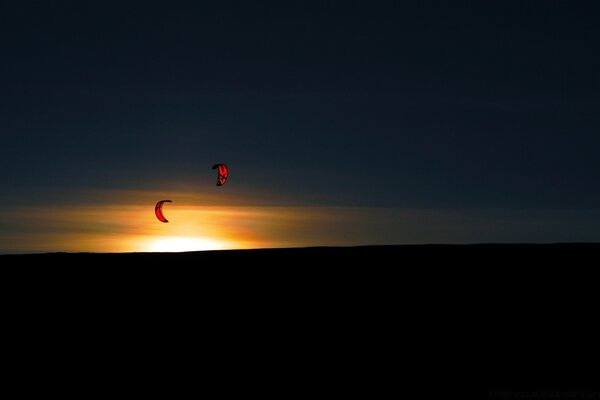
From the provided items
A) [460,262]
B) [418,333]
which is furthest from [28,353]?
[460,262]

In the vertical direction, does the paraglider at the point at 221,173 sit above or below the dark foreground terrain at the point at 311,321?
above

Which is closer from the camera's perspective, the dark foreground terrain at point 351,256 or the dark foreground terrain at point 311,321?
the dark foreground terrain at point 311,321

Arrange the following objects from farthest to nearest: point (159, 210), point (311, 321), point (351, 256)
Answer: point (159, 210)
point (351, 256)
point (311, 321)

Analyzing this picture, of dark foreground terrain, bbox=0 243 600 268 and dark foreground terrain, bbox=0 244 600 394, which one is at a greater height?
dark foreground terrain, bbox=0 243 600 268

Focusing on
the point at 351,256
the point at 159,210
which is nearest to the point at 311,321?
the point at 351,256

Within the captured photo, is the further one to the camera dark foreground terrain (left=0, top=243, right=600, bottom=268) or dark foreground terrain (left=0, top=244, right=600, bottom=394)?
dark foreground terrain (left=0, top=243, right=600, bottom=268)

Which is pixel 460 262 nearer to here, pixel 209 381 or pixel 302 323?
pixel 302 323

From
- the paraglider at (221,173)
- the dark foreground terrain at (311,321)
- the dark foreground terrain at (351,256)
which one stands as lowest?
the dark foreground terrain at (311,321)

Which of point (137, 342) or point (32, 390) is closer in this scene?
point (32, 390)

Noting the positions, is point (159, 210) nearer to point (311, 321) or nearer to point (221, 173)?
point (221, 173)

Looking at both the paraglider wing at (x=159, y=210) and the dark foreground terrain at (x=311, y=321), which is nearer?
the dark foreground terrain at (x=311, y=321)

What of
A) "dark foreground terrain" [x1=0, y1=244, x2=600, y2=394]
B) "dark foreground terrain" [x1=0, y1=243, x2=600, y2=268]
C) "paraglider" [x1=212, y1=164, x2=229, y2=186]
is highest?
"paraglider" [x1=212, y1=164, x2=229, y2=186]
